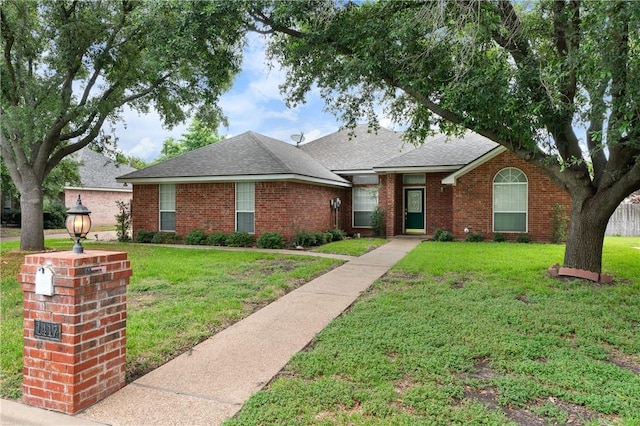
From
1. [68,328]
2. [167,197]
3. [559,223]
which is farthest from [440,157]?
[68,328]

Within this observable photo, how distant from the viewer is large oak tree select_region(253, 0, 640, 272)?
598 cm

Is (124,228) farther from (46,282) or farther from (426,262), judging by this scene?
(46,282)

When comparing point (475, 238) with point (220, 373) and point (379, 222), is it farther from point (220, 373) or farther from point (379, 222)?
point (220, 373)

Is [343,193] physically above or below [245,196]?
above

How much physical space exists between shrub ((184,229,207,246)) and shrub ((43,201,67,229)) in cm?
1242

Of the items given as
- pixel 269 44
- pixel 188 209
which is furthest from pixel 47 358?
pixel 188 209

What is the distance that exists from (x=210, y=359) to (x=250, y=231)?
10.8 metres

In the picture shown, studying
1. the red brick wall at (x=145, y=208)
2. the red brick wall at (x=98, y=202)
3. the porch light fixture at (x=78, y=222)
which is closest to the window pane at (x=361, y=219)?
the red brick wall at (x=145, y=208)

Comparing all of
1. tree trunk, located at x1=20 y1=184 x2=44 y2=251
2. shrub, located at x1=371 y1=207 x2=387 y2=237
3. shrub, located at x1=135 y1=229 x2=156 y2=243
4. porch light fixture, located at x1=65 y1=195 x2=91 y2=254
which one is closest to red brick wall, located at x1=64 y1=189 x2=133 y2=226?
shrub, located at x1=135 y1=229 x2=156 y2=243

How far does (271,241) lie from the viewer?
13.8 m

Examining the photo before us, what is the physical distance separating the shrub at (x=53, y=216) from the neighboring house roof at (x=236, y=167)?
9.80m

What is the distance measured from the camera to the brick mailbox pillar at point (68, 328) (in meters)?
3.14

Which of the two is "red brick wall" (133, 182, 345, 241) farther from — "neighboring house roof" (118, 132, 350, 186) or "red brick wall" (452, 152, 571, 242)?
"red brick wall" (452, 152, 571, 242)

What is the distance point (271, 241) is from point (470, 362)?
10242 millimetres
